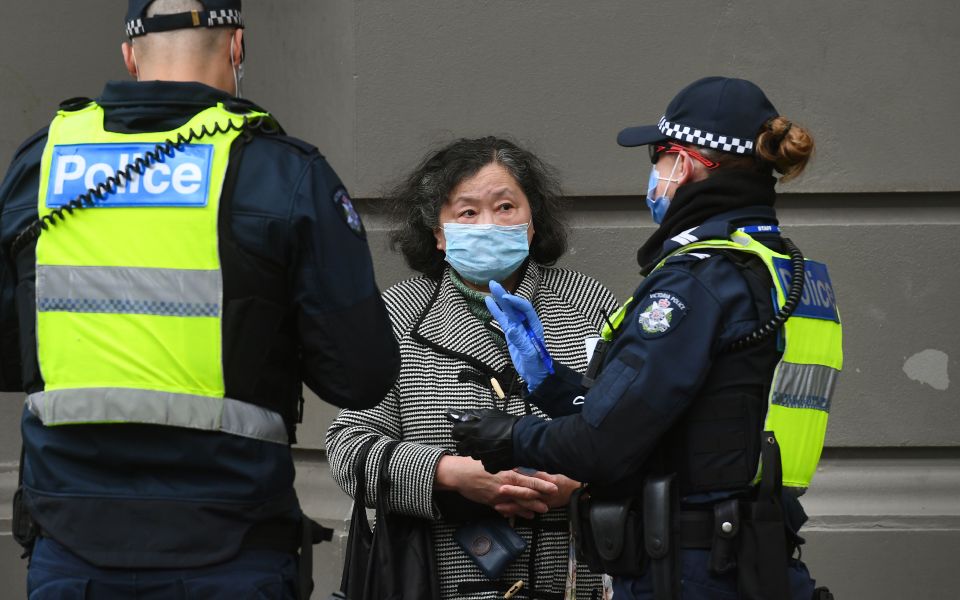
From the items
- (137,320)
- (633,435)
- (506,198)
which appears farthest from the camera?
(506,198)

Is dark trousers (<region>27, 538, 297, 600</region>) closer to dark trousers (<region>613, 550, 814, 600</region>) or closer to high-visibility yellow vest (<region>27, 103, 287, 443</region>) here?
high-visibility yellow vest (<region>27, 103, 287, 443</region>)

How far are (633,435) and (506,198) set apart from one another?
118 centimetres

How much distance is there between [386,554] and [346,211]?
1.12 m

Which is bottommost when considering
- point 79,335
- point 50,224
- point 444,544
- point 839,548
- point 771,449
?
point 839,548

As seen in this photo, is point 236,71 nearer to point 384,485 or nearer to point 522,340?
point 522,340

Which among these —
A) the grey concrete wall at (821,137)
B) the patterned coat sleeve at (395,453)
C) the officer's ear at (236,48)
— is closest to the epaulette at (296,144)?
the officer's ear at (236,48)

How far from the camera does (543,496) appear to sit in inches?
129

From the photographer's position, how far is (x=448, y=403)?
3428mm

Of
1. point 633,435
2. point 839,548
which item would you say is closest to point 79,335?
point 633,435

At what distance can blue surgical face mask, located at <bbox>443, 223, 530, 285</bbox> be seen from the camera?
140 inches

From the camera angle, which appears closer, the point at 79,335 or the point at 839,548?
the point at 79,335

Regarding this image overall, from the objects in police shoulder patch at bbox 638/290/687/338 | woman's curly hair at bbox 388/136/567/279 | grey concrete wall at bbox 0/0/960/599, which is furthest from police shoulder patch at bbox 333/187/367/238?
grey concrete wall at bbox 0/0/960/599

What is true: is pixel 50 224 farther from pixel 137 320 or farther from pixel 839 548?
pixel 839 548

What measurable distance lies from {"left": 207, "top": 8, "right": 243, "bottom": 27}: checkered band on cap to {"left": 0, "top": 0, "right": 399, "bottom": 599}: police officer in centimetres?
15
